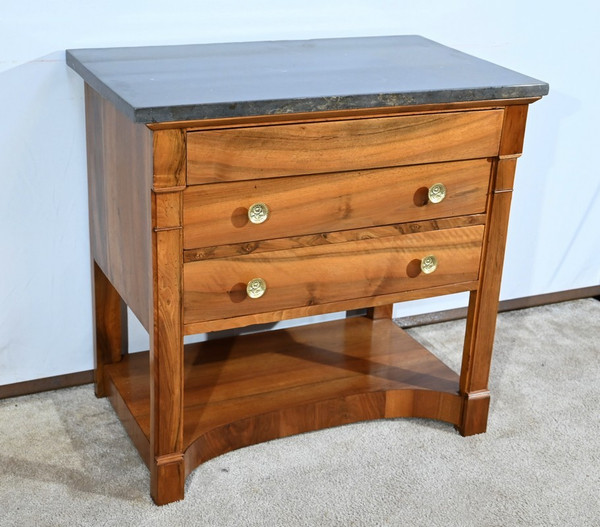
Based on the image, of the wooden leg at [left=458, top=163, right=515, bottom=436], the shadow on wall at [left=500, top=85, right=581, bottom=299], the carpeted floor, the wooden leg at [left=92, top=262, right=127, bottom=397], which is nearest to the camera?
the carpeted floor

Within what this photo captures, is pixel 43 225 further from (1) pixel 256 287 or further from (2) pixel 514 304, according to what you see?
(2) pixel 514 304

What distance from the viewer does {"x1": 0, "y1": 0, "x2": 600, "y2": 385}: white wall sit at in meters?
1.82

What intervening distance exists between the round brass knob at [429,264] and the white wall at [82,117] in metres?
0.58

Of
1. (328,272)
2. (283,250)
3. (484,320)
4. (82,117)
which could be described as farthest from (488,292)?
(82,117)

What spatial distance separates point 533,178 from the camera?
2414mm

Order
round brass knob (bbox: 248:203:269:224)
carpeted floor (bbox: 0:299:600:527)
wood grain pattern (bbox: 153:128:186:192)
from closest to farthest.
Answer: wood grain pattern (bbox: 153:128:186:192), round brass knob (bbox: 248:203:269:224), carpeted floor (bbox: 0:299:600:527)

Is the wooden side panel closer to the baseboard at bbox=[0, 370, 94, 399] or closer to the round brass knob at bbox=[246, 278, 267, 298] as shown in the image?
the round brass knob at bbox=[246, 278, 267, 298]

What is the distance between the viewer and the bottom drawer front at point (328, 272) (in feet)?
5.29

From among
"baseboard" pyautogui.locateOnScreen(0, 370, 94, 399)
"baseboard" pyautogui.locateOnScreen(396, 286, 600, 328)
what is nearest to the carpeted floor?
"baseboard" pyautogui.locateOnScreen(0, 370, 94, 399)

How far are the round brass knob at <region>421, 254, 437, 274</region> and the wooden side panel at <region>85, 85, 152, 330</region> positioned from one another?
0.53 m

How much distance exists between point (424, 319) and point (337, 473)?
2.38 feet

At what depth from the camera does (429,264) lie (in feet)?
5.88

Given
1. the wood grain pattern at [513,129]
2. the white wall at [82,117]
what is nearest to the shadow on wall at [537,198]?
the white wall at [82,117]

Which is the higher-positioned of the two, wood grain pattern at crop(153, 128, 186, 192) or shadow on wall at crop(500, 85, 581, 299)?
wood grain pattern at crop(153, 128, 186, 192)
